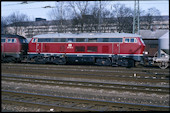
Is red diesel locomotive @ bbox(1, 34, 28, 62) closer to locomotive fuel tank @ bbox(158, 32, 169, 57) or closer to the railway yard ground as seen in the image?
the railway yard ground

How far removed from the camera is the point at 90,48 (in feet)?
68.3

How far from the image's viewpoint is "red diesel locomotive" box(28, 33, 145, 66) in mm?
19812

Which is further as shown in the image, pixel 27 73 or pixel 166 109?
pixel 27 73

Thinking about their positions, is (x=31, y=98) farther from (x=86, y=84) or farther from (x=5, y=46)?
(x=5, y=46)

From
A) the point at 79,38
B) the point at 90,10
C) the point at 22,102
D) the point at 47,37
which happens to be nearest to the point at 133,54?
the point at 79,38

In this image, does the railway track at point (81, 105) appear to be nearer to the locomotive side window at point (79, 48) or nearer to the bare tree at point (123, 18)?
the locomotive side window at point (79, 48)

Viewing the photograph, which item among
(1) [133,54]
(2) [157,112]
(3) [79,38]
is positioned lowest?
(2) [157,112]

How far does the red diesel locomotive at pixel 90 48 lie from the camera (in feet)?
65.0

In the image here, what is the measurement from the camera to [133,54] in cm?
1966

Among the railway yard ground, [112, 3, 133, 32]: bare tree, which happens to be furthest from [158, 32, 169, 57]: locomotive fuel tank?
[112, 3, 133, 32]: bare tree

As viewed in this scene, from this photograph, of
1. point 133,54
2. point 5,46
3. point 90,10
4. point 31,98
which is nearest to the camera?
point 31,98

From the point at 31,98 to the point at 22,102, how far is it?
834 millimetres

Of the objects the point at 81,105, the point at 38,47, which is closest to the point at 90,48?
the point at 38,47

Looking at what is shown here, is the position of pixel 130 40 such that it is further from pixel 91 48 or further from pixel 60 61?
pixel 60 61
